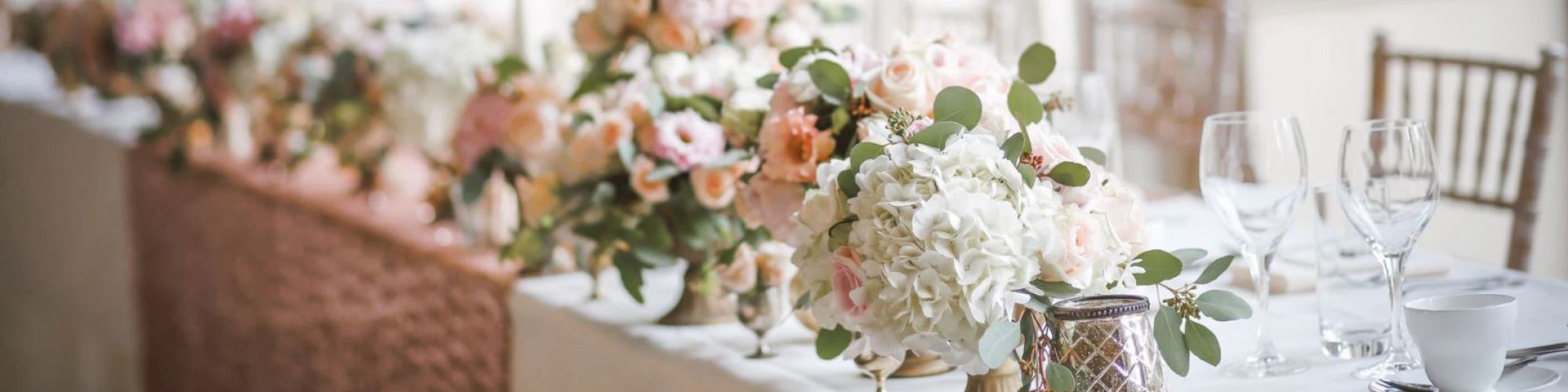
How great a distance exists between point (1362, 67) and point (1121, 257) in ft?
8.88

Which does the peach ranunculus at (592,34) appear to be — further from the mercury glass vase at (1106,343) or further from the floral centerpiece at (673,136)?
→ the mercury glass vase at (1106,343)

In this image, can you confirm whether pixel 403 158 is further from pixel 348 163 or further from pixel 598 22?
pixel 598 22

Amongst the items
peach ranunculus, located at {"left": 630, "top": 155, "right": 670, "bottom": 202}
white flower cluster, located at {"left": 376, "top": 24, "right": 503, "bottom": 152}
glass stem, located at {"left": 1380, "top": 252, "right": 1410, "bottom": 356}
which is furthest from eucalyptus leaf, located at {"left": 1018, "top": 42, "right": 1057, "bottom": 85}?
white flower cluster, located at {"left": 376, "top": 24, "right": 503, "bottom": 152}

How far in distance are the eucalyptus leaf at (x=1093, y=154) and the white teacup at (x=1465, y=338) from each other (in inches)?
8.6

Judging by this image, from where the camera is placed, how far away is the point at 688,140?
4.25 feet

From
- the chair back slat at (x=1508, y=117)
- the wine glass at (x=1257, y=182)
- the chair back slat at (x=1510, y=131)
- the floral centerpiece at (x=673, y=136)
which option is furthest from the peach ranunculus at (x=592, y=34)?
the chair back slat at (x=1510, y=131)

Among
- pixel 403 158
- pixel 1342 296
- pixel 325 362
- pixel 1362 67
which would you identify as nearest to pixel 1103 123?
pixel 1342 296

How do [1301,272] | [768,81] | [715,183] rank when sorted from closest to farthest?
[768,81], [715,183], [1301,272]

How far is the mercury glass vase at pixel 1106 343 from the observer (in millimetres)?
895

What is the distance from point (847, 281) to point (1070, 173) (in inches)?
6.2

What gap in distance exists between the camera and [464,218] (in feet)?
6.43

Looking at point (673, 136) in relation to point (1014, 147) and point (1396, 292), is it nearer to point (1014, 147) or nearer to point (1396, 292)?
point (1014, 147)

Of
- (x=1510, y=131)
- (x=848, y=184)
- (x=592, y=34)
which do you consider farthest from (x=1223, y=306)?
(x=1510, y=131)

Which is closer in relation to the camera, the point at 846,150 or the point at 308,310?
the point at 846,150
